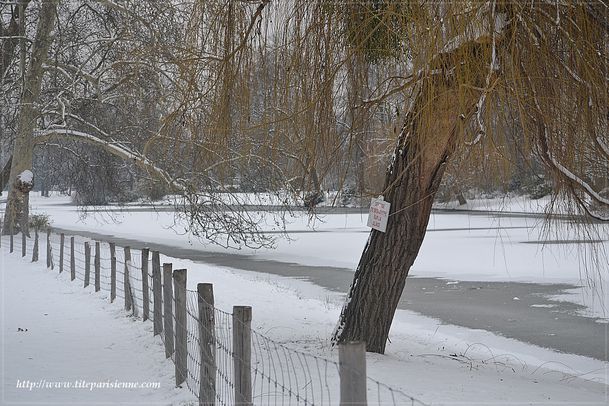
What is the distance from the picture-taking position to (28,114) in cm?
2208

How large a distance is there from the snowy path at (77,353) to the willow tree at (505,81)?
9.91ft

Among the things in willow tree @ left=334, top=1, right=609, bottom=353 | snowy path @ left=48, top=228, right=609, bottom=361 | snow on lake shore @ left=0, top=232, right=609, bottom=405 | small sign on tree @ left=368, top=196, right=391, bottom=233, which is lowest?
snowy path @ left=48, top=228, right=609, bottom=361

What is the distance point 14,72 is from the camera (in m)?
24.6

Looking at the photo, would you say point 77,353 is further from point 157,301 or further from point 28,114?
point 28,114

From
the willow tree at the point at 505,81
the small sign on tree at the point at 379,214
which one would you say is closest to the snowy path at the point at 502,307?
the small sign on tree at the point at 379,214

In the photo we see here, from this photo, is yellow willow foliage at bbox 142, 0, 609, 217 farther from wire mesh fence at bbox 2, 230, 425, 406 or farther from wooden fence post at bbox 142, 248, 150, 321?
wooden fence post at bbox 142, 248, 150, 321

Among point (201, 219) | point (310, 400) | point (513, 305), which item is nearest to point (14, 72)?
point (201, 219)

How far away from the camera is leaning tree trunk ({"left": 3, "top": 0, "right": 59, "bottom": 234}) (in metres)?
22.1

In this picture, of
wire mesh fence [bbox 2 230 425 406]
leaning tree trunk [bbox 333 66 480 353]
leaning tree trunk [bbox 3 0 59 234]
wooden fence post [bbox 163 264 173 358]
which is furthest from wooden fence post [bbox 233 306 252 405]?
leaning tree trunk [bbox 3 0 59 234]

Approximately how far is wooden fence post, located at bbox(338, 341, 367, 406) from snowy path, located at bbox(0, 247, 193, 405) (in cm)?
333

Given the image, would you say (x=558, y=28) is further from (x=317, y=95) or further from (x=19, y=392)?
(x=19, y=392)

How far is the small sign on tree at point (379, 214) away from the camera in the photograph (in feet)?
26.3

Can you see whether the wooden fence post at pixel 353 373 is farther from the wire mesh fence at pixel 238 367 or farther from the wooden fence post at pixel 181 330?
the wooden fence post at pixel 181 330

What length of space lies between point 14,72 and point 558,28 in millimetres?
21681
